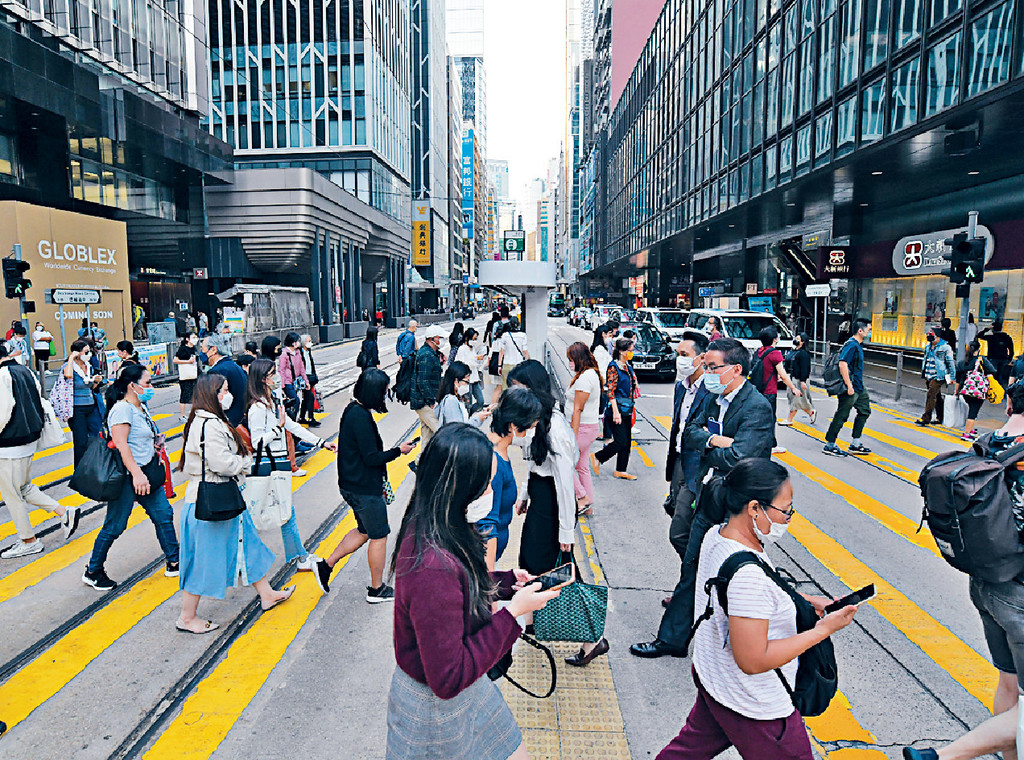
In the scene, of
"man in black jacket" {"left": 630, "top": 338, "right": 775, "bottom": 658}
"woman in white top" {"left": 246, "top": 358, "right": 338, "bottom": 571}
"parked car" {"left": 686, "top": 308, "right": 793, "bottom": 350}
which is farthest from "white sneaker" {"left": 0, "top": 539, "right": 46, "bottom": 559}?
"parked car" {"left": 686, "top": 308, "right": 793, "bottom": 350}

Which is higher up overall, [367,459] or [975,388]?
[367,459]

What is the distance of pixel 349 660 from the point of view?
4414 millimetres

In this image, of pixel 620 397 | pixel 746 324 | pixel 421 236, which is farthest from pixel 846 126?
pixel 421 236

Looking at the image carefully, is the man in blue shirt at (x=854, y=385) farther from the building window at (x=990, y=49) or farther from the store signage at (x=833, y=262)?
the store signage at (x=833, y=262)

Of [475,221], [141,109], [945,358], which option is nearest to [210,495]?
[945,358]

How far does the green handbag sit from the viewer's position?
365cm

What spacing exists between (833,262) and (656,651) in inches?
1046

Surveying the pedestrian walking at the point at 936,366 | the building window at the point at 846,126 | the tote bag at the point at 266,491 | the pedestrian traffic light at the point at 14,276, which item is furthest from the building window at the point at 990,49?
the pedestrian traffic light at the point at 14,276

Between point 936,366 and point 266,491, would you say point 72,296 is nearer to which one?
point 266,491

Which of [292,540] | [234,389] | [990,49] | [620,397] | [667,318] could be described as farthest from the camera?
[667,318]

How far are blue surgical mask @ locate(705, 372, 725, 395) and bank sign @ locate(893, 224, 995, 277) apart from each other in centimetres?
2031

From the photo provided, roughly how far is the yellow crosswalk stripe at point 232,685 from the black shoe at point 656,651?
2356mm

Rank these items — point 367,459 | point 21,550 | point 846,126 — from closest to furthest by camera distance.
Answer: point 367,459
point 21,550
point 846,126

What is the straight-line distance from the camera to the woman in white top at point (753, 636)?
90.7 inches
